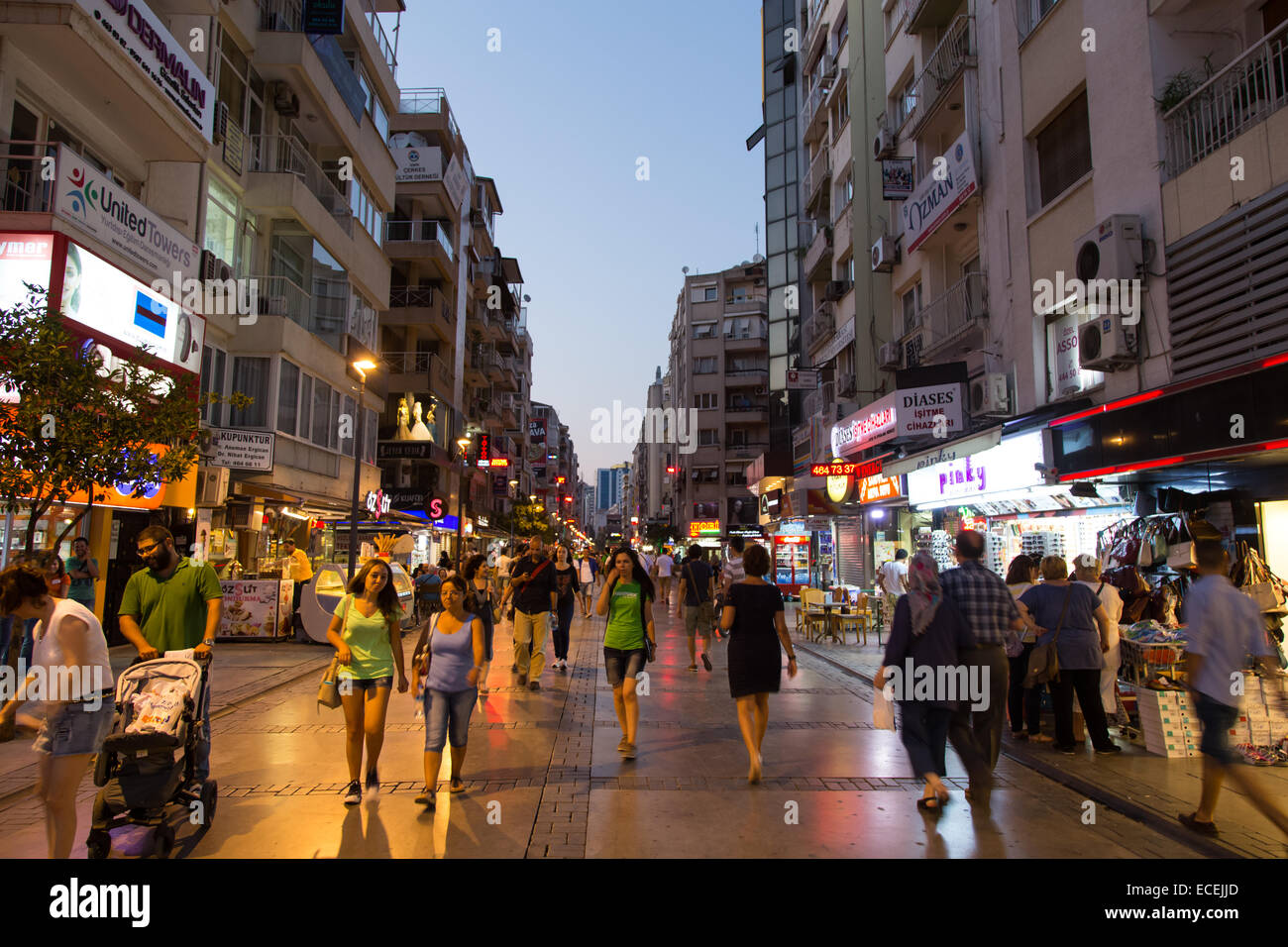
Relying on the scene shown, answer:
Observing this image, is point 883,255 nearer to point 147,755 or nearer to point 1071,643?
point 1071,643

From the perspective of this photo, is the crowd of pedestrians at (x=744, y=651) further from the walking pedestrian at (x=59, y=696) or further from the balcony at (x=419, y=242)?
the balcony at (x=419, y=242)

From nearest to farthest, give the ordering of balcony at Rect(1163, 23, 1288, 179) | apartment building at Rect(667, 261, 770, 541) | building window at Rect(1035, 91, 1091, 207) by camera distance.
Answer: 1. balcony at Rect(1163, 23, 1288, 179)
2. building window at Rect(1035, 91, 1091, 207)
3. apartment building at Rect(667, 261, 770, 541)

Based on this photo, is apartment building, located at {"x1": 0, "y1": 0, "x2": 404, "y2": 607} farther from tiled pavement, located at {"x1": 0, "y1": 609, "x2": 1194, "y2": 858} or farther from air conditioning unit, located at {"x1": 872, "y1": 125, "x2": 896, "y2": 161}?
air conditioning unit, located at {"x1": 872, "y1": 125, "x2": 896, "y2": 161}

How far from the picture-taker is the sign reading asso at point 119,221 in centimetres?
1123

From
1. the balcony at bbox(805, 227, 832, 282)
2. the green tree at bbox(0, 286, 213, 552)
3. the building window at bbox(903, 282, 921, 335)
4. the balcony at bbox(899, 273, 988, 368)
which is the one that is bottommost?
the green tree at bbox(0, 286, 213, 552)

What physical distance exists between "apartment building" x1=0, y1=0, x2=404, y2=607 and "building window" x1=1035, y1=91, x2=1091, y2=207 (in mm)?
12806

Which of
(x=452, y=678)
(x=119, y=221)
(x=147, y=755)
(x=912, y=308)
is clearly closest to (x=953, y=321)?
(x=912, y=308)

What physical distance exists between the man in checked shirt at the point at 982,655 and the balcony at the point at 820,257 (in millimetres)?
22459

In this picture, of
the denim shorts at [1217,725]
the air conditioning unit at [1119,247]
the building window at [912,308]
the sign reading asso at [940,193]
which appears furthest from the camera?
the building window at [912,308]

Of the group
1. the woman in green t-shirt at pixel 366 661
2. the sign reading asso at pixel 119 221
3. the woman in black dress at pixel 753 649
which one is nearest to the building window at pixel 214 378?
the sign reading asso at pixel 119 221

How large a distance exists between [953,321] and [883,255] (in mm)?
4379

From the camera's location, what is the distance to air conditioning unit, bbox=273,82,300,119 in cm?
1992

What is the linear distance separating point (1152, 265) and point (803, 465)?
1940cm

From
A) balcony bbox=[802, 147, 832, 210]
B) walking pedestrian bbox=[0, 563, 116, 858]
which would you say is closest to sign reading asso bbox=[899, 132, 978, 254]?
balcony bbox=[802, 147, 832, 210]
